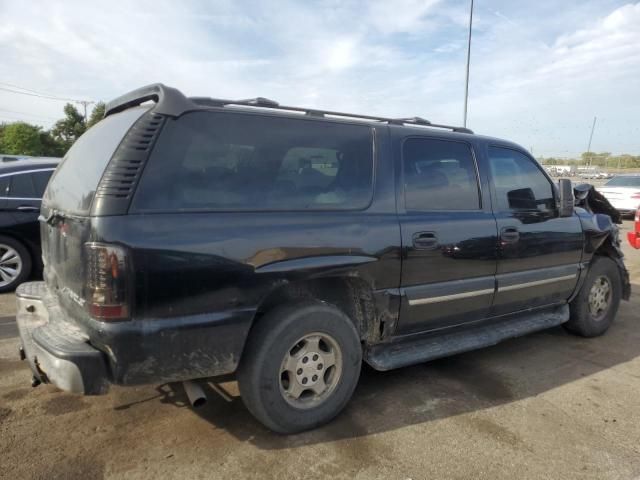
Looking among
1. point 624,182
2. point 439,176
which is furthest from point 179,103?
point 624,182

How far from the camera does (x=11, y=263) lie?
5645 mm

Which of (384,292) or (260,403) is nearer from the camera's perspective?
(260,403)

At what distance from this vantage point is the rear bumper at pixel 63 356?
2.22m

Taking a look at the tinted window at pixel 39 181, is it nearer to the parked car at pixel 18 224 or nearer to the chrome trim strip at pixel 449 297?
the parked car at pixel 18 224

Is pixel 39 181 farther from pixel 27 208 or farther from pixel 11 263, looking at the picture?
pixel 11 263

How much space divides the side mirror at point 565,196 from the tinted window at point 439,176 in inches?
36.4

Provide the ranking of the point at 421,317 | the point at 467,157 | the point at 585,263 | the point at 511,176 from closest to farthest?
1. the point at 421,317
2. the point at 467,157
3. the point at 511,176
4. the point at 585,263

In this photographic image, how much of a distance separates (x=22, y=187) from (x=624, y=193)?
15.9 metres

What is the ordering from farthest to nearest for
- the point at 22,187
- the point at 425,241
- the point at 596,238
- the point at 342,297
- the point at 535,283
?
the point at 22,187 < the point at 596,238 < the point at 535,283 < the point at 425,241 < the point at 342,297

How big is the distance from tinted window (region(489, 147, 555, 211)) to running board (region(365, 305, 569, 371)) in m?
0.97

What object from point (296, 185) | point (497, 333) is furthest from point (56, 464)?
point (497, 333)

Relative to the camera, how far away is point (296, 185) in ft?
9.09

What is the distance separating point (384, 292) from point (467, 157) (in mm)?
1385

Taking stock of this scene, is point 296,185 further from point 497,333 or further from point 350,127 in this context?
point 497,333
